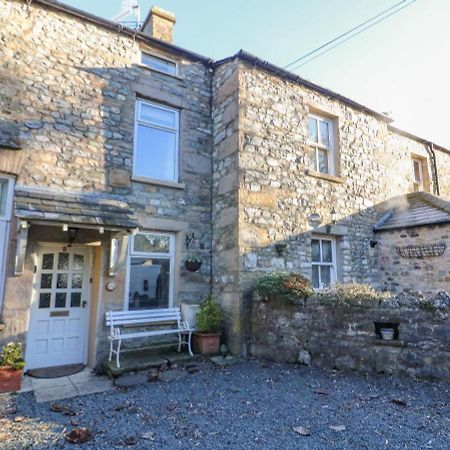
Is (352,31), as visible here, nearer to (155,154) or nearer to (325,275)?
(155,154)

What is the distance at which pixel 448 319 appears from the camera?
453 cm

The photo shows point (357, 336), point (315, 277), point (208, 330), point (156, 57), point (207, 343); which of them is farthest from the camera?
point (315, 277)

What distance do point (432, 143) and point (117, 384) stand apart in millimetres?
12506

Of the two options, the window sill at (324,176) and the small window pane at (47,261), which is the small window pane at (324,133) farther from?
the small window pane at (47,261)

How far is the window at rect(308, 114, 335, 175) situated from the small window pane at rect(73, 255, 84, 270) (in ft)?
18.5

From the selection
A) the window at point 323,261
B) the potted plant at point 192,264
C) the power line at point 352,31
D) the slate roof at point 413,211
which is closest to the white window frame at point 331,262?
the window at point 323,261

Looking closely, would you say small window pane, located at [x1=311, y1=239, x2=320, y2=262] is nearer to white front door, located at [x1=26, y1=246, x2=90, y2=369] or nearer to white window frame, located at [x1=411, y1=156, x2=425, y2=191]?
white front door, located at [x1=26, y1=246, x2=90, y2=369]

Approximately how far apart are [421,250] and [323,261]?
2520 mm

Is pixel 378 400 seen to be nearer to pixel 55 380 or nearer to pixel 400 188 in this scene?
pixel 55 380

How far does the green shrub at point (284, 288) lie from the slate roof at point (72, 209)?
2562mm

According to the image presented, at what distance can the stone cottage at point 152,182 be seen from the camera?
18.6 ft

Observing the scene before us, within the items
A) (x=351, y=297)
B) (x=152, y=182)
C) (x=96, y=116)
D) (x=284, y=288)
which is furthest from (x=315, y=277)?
(x=96, y=116)

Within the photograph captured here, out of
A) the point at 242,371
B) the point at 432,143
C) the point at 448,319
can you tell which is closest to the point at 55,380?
the point at 242,371

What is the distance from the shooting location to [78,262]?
245 inches
